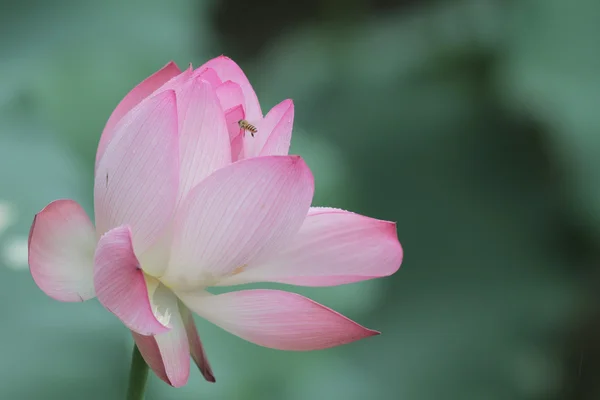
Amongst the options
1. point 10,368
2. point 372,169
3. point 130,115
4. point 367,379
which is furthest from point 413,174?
point 130,115

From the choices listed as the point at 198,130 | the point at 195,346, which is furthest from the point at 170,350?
the point at 198,130

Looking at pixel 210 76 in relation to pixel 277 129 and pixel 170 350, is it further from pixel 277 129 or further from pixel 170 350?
pixel 170 350

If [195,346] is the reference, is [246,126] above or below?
above

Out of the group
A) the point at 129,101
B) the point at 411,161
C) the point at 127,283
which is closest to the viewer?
the point at 127,283

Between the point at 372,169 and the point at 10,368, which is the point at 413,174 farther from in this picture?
the point at 10,368

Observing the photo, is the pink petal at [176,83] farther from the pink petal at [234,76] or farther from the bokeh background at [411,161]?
the bokeh background at [411,161]

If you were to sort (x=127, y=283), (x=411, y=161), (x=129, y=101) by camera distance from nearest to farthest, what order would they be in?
(x=127, y=283)
(x=129, y=101)
(x=411, y=161)

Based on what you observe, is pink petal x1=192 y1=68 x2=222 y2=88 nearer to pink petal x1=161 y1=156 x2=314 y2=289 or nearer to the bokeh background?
pink petal x1=161 y1=156 x2=314 y2=289
